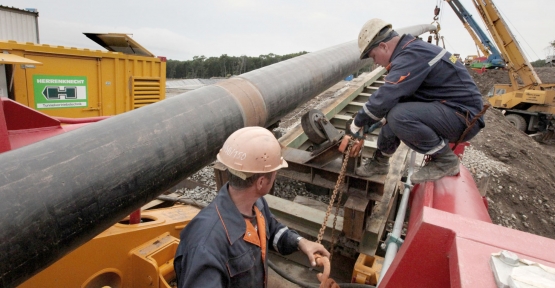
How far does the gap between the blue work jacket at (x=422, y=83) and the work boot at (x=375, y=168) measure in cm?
57

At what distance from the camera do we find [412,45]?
9.21ft

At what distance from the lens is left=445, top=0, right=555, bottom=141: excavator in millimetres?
13133

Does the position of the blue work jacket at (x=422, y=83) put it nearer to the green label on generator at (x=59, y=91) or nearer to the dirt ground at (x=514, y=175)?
the dirt ground at (x=514, y=175)

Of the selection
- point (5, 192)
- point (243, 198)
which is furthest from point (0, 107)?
point (243, 198)

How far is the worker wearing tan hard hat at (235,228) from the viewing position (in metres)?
1.32

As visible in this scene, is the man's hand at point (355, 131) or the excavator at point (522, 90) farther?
the excavator at point (522, 90)

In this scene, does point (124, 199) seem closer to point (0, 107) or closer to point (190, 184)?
point (0, 107)

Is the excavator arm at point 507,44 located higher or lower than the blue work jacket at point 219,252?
higher

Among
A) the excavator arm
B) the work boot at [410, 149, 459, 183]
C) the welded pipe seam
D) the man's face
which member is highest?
the excavator arm

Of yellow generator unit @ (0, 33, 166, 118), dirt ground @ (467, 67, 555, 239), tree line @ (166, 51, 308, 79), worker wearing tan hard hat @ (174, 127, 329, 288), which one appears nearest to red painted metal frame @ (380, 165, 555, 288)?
worker wearing tan hard hat @ (174, 127, 329, 288)

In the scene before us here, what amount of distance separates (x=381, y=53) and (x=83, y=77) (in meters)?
4.98

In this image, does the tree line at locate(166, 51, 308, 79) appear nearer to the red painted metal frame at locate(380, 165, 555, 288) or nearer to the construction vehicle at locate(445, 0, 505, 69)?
the construction vehicle at locate(445, 0, 505, 69)

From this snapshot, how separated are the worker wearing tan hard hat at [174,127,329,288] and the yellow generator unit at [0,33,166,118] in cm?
364

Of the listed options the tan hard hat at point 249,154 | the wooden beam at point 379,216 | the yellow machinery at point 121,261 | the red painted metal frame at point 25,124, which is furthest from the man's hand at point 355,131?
the red painted metal frame at point 25,124
